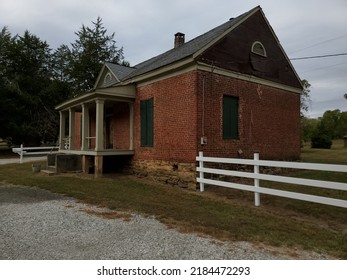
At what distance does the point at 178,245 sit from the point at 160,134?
7606 mm

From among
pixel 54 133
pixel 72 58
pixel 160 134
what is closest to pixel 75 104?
pixel 160 134

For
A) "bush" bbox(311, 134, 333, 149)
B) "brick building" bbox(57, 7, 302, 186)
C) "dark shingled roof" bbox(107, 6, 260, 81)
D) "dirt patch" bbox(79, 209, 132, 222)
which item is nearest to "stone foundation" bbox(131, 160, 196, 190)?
"brick building" bbox(57, 7, 302, 186)

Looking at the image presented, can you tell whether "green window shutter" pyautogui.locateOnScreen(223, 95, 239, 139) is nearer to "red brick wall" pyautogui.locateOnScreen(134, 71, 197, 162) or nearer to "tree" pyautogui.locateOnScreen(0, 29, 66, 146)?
"red brick wall" pyautogui.locateOnScreen(134, 71, 197, 162)

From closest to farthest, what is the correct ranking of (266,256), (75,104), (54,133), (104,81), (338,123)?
(266,256) → (75,104) → (104,81) → (54,133) → (338,123)

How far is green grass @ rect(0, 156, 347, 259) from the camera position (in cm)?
470

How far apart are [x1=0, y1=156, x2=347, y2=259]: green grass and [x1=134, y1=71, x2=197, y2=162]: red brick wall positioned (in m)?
1.75

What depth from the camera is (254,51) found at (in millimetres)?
12656

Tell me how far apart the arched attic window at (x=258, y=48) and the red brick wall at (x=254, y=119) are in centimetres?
151

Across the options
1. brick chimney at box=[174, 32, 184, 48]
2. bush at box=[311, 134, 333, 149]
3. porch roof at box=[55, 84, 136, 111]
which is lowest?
bush at box=[311, 134, 333, 149]

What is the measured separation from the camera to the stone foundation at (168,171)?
32.9 feet

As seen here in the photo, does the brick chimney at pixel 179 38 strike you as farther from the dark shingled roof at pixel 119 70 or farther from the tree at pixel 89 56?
the tree at pixel 89 56

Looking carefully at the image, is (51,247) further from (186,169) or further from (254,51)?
(254,51)

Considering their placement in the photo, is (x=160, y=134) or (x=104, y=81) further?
(x=104, y=81)

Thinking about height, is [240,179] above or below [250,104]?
below
